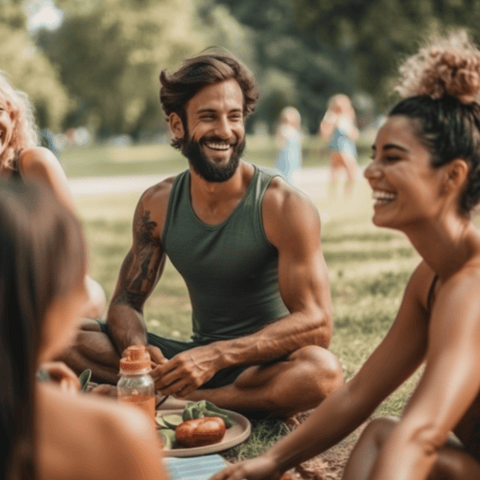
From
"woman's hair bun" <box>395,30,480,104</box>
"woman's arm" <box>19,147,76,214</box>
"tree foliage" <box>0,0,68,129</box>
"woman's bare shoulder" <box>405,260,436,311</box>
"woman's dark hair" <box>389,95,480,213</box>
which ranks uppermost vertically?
"tree foliage" <box>0,0,68,129</box>

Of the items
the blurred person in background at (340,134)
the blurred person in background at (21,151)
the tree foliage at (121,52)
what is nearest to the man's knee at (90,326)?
the blurred person in background at (21,151)

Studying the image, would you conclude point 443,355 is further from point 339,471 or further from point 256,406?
point 256,406

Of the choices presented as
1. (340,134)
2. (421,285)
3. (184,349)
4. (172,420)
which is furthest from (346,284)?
(340,134)

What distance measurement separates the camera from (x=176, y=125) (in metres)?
4.64

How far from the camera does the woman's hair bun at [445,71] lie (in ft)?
8.36

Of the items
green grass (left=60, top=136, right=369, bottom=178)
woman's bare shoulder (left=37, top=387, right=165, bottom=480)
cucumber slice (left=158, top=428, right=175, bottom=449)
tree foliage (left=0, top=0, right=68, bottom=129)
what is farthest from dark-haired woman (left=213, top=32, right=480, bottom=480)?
tree foliage (left=0, top=0, right=68, bottom=129)

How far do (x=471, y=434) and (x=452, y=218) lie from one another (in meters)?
0.71

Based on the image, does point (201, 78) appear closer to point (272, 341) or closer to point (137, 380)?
point (272, 341)

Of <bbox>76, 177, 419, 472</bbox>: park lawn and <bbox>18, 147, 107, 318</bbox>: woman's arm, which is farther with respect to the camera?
<bbox>76, 177, 419, 472</bbox>: park lawn

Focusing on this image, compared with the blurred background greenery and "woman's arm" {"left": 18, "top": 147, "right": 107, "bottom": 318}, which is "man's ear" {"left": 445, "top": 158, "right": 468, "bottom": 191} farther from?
the blurred background greenery

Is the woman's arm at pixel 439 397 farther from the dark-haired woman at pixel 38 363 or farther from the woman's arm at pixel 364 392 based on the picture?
the dark-haired woman at pixel 38 363

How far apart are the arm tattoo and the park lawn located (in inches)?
16.2

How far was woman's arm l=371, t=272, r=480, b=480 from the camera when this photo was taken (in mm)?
2252

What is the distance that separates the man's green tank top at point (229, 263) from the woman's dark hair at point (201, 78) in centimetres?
45
